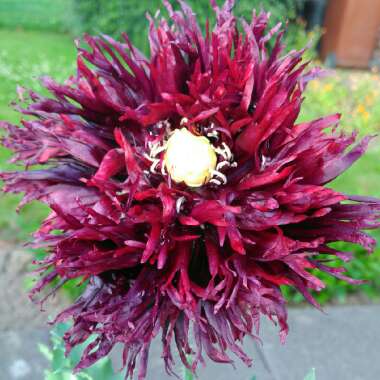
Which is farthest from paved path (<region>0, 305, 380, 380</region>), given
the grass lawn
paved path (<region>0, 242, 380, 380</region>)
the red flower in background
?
the red flower in background

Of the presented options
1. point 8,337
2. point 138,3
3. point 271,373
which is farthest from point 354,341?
point 138,3

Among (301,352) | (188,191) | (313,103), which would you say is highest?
(188,191)

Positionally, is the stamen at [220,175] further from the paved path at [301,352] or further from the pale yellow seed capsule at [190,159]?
the paved path at [301,352]

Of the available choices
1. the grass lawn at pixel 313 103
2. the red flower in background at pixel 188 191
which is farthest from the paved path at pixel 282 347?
the red flower in background at pixel 188 191

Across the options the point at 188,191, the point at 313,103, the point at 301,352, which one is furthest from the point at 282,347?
the point at 313,103

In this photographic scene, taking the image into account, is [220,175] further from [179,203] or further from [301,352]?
[301,352]
